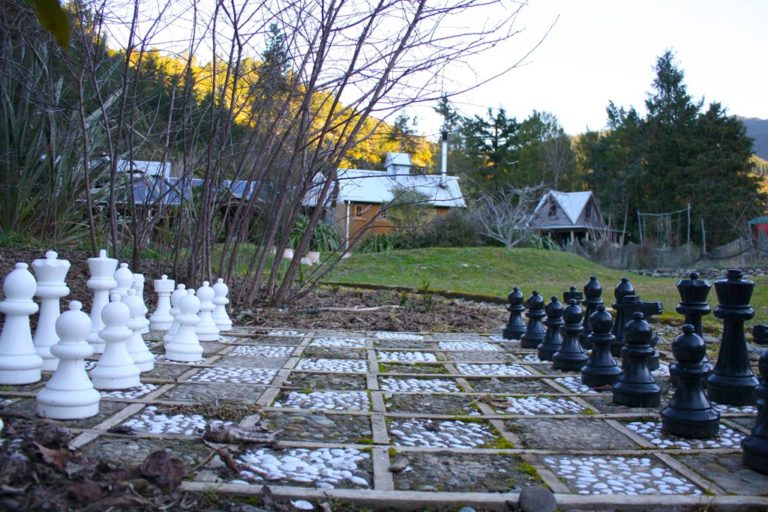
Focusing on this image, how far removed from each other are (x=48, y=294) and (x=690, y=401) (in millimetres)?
2662

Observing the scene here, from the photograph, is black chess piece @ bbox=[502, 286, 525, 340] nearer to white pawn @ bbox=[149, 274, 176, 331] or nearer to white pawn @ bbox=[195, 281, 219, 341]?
white pawn @ bbox=[195, 281, 219, 341]

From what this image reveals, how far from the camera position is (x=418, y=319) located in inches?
234

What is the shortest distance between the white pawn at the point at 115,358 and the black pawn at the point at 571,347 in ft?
7.26

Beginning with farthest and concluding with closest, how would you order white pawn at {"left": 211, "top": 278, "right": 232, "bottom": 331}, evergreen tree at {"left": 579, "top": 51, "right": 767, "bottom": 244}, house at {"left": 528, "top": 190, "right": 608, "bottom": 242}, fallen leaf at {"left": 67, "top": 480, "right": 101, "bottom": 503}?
1. house at {"left": 528, "top": 190, "right": 608, "bottom": 242}
2. evergreen tree at {"left": 579, "top": 51, "right": 767, "bottom": 244}
3. white pawn at {"left": 211, "top": 278, "right": 232, "bottom": 331}
4. fallen leaf at {"left": 67, "top": 480, "right": 101, "bottom": 503}

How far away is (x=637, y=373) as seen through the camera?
262 centimetres

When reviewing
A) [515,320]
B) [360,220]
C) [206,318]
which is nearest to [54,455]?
[206,318]

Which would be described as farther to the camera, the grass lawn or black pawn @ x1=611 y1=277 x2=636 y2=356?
the grass lawn

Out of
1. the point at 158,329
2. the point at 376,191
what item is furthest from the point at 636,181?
the point at 158,329

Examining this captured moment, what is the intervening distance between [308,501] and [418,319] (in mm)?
4466

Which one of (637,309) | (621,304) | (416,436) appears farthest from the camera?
(621,304)

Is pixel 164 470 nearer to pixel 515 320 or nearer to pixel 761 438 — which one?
pixel 761 438

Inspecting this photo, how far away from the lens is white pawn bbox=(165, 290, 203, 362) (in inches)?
132

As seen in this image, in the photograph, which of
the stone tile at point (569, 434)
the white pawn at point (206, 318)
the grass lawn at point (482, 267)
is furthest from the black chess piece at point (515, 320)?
the grass lawn at point (482, 267)

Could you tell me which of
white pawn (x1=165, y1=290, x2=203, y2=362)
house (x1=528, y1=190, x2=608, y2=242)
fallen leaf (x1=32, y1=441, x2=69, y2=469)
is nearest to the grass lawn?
white pawn (x1=165, y1=290, x2=203, y2=362)
